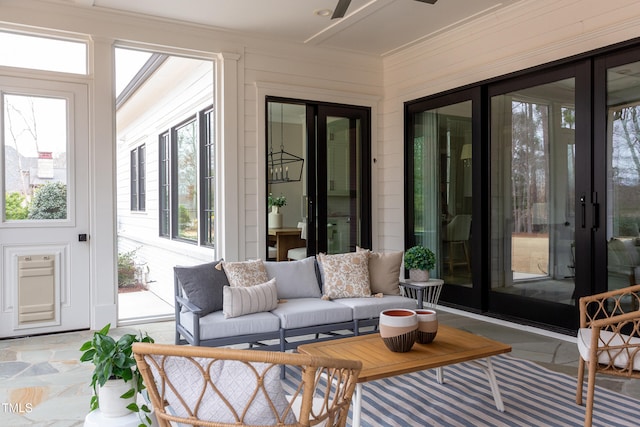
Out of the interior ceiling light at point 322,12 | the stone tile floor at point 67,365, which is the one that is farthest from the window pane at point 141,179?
the interior ceiling light at point 322,12

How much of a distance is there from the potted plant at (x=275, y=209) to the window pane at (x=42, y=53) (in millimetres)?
2364

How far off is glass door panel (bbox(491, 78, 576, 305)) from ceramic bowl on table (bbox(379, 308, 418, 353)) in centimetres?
239

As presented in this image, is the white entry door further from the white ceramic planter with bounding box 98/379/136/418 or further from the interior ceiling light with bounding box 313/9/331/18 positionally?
the white ceramic planter with bounding box 98/379/136/418

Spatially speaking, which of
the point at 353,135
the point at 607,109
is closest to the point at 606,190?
the point at 607,109

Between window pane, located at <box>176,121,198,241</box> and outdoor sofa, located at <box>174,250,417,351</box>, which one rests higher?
window pane, located at <box>176,121,198,241</box>

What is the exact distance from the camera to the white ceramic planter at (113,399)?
6.18ft

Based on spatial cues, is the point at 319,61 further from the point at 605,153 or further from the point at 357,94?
the point at 605,153

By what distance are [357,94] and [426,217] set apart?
1788 mm

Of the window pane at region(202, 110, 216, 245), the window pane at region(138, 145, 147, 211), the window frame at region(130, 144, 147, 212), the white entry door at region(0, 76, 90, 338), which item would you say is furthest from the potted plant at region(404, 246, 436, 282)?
the window pane at region(138, 145, 147, 211)

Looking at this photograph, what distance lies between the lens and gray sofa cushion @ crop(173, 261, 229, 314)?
11.7ft

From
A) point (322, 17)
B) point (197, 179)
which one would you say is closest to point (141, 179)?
point (197, 179)

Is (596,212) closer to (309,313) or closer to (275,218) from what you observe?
(309,313)

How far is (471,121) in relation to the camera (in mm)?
5363

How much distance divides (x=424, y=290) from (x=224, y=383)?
423 cm
